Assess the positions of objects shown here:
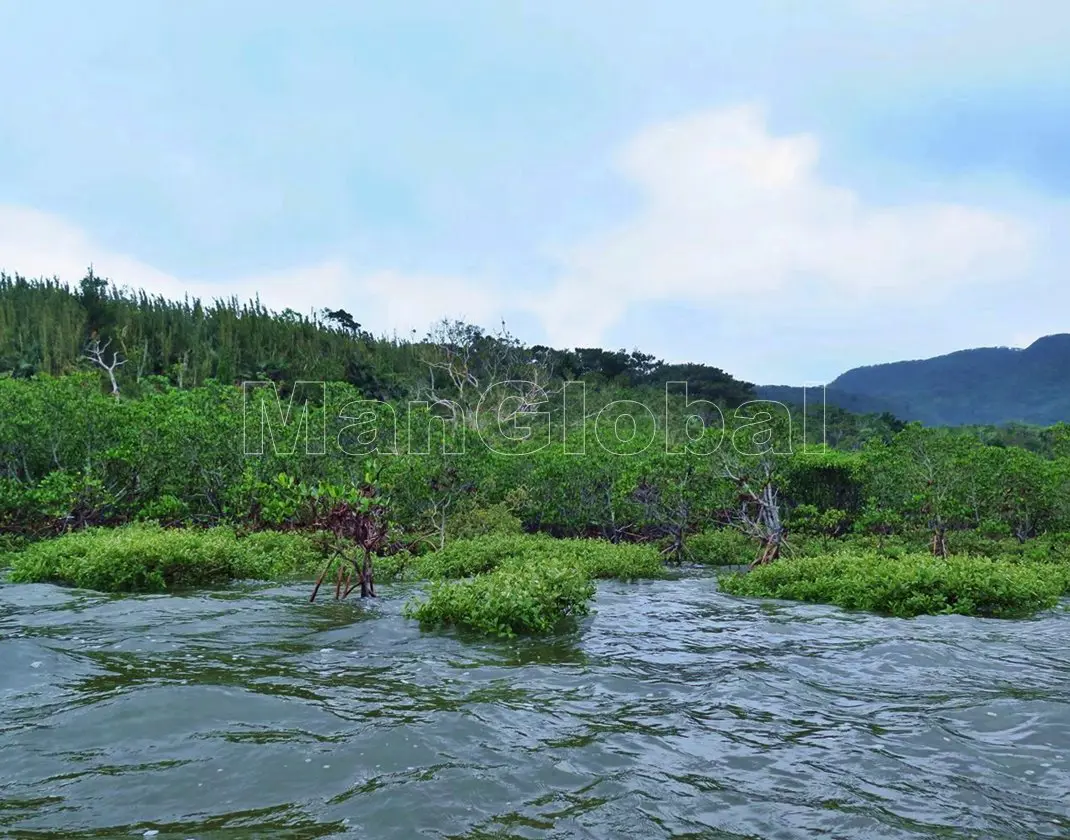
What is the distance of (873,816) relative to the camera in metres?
6.25

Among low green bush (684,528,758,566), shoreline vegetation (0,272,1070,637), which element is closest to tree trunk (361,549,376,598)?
shoreline vegetation (0,272,1070,637)

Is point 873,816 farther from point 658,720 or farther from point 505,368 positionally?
point 505,368

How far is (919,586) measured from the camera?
1510 cm

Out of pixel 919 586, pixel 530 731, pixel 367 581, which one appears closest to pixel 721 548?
pixel 919 586

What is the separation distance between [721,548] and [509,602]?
45.8 ft

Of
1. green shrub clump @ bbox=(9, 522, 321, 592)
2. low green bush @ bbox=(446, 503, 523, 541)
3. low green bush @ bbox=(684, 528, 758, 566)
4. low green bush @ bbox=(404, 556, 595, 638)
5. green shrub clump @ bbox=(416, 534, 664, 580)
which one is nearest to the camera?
low green bush @ bbox=(404, 556, 595, 638)

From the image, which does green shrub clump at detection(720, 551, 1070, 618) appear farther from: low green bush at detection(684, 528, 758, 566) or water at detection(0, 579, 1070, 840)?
low green bush at detection(684, 528, 758, 566)

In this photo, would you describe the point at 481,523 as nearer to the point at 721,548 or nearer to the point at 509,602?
the point at 721,548

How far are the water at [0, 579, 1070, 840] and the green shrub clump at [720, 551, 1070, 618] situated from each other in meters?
1.28

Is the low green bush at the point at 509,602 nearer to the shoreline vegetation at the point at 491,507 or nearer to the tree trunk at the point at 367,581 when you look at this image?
the shoreline vegetation at the point at 491,507

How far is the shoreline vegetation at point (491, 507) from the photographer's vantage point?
15.3m

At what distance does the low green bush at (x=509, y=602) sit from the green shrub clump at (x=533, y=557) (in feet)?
17.5

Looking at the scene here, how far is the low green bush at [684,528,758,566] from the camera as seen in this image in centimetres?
2498

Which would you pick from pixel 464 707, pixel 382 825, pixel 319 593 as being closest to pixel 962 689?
pixel 464 707
